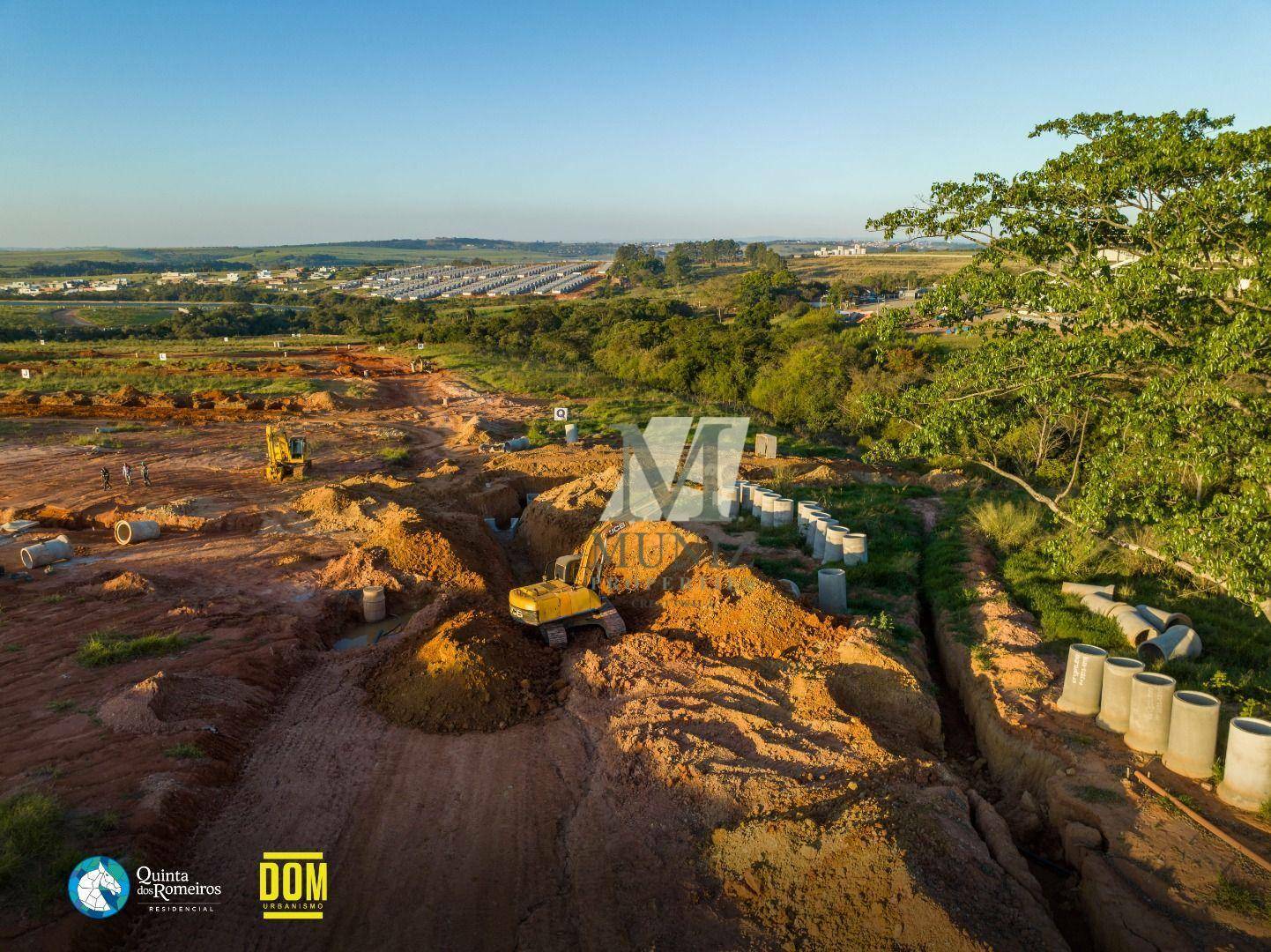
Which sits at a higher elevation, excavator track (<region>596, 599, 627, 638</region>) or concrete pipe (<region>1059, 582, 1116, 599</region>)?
concrete pipe (<region>1059, 582, 1116, 599</region>)

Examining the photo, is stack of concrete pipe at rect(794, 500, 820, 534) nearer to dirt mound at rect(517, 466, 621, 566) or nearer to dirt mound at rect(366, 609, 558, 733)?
dirt mound at rect(517, 466, 621, 566)

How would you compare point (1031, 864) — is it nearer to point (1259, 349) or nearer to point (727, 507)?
point (1259, 349)

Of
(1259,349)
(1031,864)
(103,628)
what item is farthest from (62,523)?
(1259,349)

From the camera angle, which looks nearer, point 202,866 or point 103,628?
point 202,866

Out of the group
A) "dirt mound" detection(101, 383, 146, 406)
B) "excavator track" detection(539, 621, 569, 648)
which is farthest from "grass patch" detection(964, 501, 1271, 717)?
"dirt mound" detection(101, 383, 146, 406)

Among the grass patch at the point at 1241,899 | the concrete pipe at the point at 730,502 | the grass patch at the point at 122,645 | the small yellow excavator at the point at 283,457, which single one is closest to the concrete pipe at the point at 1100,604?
the grass patch at the point at 1241,899

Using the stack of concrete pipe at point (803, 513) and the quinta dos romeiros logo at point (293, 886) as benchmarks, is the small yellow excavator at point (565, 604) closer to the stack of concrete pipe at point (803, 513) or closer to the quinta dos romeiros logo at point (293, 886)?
the quinta dos romeiros logo at point (293, 886)
